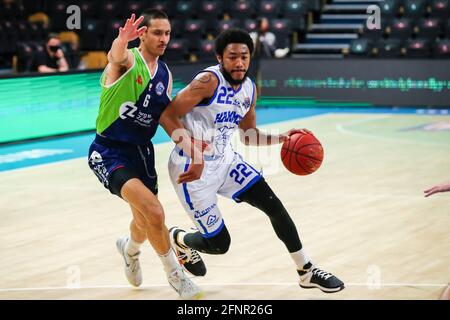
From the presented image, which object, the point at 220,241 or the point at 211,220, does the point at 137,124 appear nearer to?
the point at 211,220

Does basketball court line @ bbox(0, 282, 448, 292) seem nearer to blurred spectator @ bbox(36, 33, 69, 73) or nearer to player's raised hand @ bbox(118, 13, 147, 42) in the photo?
player's raised hand @ bbox(118, 13, 147, 42)

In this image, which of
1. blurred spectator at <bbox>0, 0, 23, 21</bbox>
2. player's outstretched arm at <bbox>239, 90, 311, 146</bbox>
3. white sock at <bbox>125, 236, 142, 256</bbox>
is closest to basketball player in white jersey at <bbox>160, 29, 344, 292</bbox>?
player's outstretched arm at <bbox>239, 90, 311, 146</bbox>

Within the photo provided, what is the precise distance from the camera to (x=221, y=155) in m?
5.70

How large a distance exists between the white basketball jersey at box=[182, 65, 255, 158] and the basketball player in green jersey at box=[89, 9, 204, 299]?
209 millimetres

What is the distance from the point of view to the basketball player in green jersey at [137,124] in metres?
5.48

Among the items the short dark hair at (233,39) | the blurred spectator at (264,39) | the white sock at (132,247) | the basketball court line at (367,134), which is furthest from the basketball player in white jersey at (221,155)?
the blurred spectator at (264,39)

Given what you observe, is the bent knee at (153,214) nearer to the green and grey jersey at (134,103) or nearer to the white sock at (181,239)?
the green and grey jersey at (134,103)

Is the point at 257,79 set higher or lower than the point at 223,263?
lower

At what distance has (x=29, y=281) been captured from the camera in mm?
6117

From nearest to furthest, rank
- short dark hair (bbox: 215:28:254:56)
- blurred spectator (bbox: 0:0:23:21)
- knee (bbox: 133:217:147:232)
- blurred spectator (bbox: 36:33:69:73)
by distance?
short dark hair (bbox: 215:28:254:56), knee (bbox: 133:217:147:232), blurred spectator (bbox: 36:33:69:73), blurred spectator (bbox: 0:0:23:21)

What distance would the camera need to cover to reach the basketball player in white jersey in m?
5.45

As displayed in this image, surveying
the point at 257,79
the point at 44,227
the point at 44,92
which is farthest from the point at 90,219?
the point at 257,79

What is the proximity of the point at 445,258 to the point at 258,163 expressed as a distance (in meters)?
5.28

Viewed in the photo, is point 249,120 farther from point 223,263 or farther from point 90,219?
A: point 90,219
